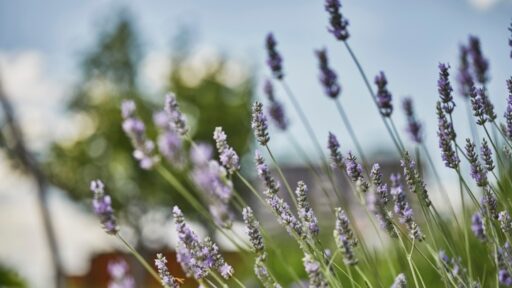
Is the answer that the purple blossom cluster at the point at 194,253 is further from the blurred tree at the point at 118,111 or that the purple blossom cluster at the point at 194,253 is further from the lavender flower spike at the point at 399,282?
the blurred tree at the point at 118,111

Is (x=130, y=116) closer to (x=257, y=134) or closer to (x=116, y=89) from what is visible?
(x=257, y=134)

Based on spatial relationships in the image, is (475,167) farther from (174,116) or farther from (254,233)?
(174,116)

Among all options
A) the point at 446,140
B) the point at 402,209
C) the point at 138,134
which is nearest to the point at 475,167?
the point at 446,140

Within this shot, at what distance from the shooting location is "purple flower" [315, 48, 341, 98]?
188 cm

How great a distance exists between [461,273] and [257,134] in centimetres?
69

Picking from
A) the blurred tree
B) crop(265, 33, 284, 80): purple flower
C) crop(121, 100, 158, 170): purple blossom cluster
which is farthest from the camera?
the blurred tree

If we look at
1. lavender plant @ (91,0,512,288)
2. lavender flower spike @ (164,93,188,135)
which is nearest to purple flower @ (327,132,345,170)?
lavender plant @ (91,0,512,288)

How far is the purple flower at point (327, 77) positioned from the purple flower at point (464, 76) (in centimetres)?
42

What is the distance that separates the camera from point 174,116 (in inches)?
60.2

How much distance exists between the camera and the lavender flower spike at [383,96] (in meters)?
1.84

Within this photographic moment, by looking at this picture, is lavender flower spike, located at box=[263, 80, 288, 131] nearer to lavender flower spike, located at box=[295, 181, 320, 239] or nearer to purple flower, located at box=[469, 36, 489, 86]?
lavender flower spike, located at box=[295, 181, 320, 239]

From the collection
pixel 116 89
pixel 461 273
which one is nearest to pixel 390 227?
pixel 461 273

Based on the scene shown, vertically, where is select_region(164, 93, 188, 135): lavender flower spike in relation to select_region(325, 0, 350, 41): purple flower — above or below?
below

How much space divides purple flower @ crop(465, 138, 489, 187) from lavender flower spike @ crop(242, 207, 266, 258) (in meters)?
0.63
